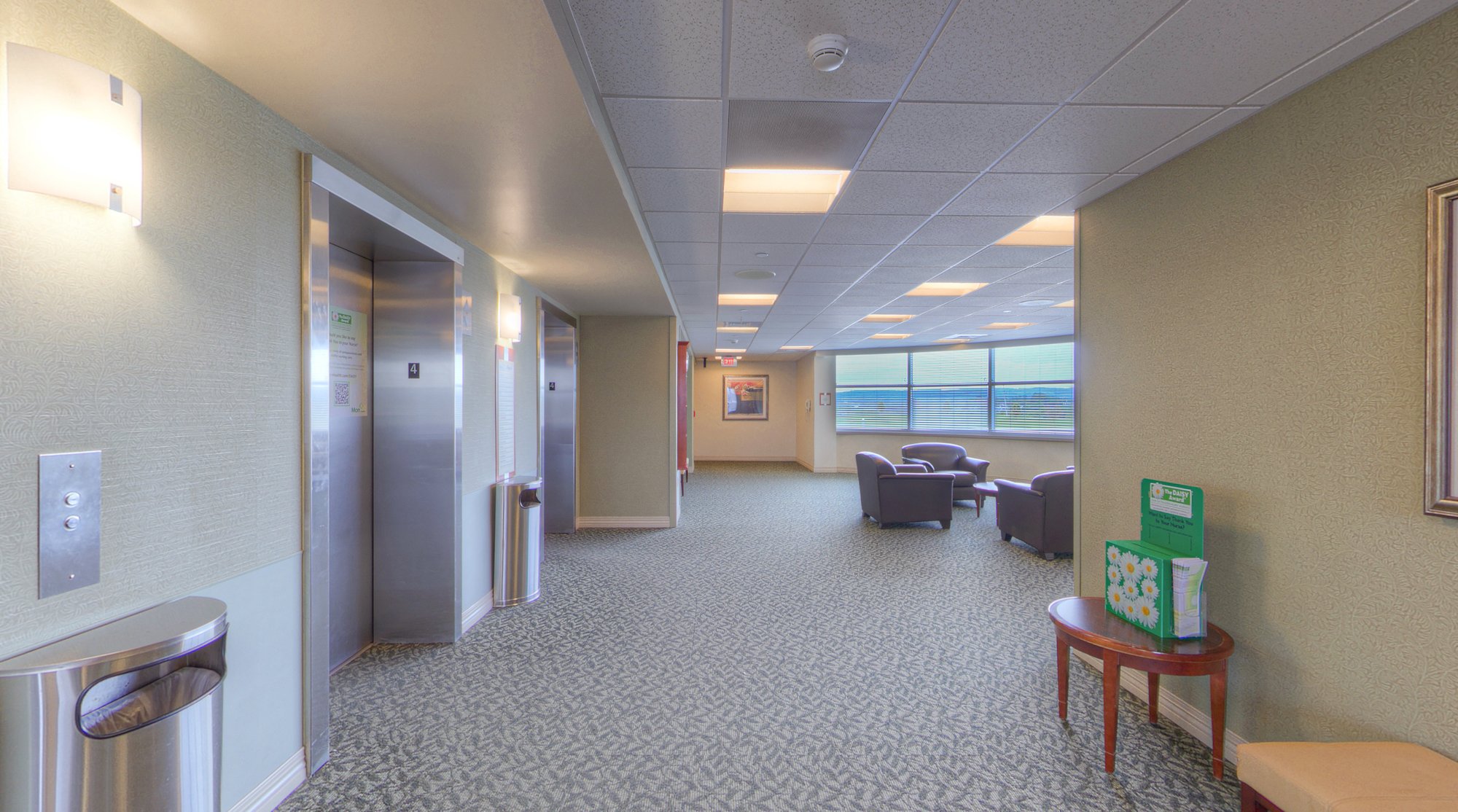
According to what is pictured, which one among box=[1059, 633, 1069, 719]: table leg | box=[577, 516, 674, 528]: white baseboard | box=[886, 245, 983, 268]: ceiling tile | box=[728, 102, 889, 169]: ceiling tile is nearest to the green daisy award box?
box=[1059, 633, 1069, 719]: table leg

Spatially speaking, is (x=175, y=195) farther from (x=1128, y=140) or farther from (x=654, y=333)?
(x=654, y=333)

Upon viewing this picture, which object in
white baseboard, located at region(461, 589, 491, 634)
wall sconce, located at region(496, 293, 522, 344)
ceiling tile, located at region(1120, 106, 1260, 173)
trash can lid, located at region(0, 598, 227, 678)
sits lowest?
white baseboard, located at region(461, 589, 491, 634)

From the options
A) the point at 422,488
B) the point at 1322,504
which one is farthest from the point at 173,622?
the point at 1322,504

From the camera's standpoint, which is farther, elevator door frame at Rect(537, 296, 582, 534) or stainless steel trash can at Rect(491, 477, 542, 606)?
elevator door frame at Rect(537, 296, 582, 534)

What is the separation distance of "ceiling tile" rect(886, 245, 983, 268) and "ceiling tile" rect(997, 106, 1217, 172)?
1377 millimetres

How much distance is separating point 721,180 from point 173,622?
99.7 inches

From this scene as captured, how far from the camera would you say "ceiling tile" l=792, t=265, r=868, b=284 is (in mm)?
4750

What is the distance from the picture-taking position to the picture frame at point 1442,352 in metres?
1.64

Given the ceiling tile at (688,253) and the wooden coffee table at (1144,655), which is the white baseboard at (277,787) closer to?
the wooden coffee table at (1144,655)

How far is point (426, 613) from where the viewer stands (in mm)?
3436

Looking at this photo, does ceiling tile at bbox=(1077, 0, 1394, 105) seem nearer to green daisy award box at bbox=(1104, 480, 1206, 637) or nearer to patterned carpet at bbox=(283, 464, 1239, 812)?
green daisy award box at bbox=(1104, 480, 1206, 637)

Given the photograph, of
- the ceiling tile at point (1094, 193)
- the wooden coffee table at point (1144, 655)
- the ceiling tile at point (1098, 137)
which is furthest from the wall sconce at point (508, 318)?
the wooden coffee table at point (1144, 655)

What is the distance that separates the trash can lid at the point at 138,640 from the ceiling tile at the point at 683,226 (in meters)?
2.61

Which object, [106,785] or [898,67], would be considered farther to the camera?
[898,67]
